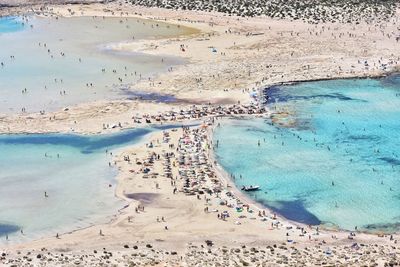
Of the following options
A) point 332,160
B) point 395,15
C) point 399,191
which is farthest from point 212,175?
point 395,15

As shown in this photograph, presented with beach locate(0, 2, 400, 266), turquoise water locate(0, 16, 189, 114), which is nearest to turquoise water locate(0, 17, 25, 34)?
turquoise water locate(0, 16, 189, 114)

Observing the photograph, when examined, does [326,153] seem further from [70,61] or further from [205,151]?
[70,61]

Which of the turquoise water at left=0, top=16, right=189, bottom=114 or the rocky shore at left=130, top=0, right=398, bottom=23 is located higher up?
the rocky shore at left=130, top=0, right=398, bottom=23

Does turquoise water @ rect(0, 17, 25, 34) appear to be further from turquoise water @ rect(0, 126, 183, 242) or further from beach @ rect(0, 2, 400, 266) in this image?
turquoise water @ rect(0, 126, 183, 242)

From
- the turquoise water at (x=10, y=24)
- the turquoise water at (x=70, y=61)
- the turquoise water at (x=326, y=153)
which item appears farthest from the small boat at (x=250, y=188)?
the turquoise water at (x=10, y=24)

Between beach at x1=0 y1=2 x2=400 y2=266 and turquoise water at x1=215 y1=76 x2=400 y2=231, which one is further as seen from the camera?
turquoise water at x1=215 y1=76 x2=400 y2=231

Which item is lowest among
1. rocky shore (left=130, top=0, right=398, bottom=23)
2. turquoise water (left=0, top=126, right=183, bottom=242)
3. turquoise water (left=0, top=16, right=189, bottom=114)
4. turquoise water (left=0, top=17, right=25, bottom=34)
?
turquoise water (left=0, top=126, right=183, bottom=242)

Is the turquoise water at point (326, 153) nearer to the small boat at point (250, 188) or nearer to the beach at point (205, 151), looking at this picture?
the small boat at point (250, 188)

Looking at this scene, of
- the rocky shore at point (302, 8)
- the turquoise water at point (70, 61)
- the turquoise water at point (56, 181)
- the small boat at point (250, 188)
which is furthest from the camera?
the rocky shore at point (302, 8)
